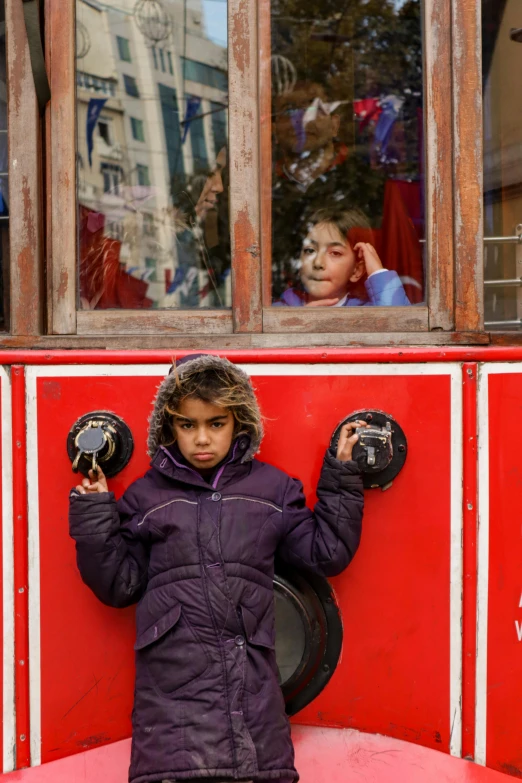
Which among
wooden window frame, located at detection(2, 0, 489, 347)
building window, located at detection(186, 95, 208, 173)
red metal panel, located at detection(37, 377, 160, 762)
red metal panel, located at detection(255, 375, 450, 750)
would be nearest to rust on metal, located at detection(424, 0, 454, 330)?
wooden window frame, located at detection(2, 0, 489, 347)

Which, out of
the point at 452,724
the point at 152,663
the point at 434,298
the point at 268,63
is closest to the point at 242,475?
the point at 152,663

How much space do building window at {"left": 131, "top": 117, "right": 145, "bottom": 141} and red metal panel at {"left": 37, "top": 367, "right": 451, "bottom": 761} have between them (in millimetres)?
644

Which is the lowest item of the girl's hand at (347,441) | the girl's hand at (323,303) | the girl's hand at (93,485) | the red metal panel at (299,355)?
the girl's hand at (93,485)

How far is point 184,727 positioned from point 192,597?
10.0 inches

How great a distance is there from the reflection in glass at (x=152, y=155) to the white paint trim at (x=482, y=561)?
25.5 inches

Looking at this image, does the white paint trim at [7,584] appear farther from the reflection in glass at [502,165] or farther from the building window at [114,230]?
the reflection in glass at [502,165]

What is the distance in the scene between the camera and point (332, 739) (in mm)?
1796

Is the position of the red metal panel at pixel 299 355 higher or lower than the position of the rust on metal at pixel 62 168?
lower

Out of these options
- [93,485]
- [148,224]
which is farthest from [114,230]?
[93,485]

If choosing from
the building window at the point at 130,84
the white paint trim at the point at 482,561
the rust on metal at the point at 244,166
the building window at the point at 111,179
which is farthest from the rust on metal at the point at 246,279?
the white paint trim at the point at 482,561

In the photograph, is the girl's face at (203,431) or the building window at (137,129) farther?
the building window at (137,129)

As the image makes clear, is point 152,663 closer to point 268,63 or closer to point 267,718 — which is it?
point 267,718

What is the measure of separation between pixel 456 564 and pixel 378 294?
2.17 ft

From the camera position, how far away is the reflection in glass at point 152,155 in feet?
6.26
